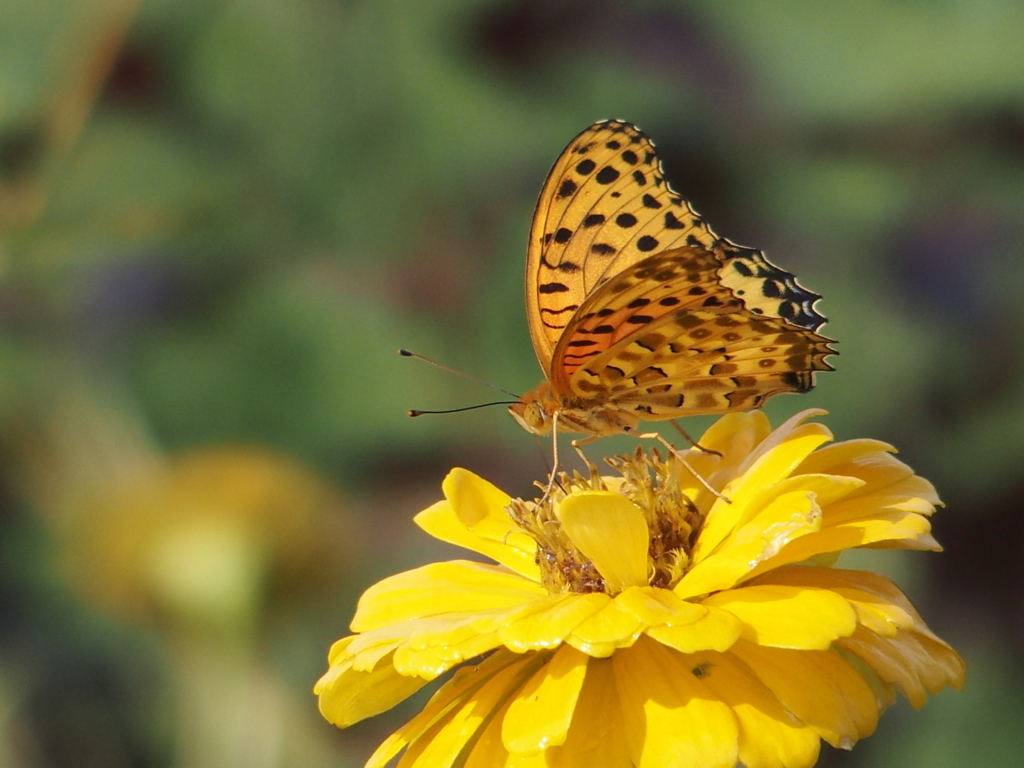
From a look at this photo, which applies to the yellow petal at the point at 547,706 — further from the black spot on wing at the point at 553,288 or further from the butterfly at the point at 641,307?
the black spot on wing at the point at 553,288

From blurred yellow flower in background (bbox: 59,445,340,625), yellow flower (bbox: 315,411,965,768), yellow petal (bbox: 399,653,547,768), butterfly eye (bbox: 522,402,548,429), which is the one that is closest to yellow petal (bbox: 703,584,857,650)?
yellow flower (bbox: 315,411,965,768)

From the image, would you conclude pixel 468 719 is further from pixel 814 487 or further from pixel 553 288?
pixel 553 288

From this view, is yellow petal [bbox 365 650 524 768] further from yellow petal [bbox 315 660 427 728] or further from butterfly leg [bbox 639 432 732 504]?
butterfly leg [bbox 639 432 732 504]

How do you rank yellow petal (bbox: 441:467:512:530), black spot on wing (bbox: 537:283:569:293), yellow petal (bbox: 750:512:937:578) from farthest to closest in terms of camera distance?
black spot on wing (bbox: 537:283:569:293), yellow petal (bbox: 441:467:512:530), yellow petal (bbox: 750:512:937:578)

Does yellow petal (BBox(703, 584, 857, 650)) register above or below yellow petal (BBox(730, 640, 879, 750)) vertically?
above

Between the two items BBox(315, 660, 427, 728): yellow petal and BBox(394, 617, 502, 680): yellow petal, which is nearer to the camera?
BBox(394, 617, 502, 680): yellow petal

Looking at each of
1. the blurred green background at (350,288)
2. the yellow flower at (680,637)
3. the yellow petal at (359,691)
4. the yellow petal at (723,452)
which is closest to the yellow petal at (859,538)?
the yellow flower at (680,637)

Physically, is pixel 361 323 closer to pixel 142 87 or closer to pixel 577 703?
pixel 142 87
